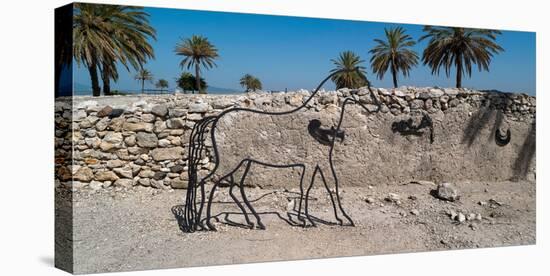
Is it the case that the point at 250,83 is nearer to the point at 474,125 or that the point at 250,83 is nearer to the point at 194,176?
the point at 194,176

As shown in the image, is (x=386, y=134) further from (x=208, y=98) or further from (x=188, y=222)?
(x=188, y=222)

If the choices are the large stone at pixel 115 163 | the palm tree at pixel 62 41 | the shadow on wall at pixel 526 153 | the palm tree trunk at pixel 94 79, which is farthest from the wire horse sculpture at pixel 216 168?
the shadow on wall at pixel 526 153

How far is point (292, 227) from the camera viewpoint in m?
6.75

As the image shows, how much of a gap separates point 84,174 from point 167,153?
3.86ft

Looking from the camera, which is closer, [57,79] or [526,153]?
[57,79]

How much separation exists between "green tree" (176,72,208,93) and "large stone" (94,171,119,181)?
1344mm

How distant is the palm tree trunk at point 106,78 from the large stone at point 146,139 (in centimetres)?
86

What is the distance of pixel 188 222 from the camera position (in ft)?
21.1

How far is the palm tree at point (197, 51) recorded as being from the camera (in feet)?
20.6

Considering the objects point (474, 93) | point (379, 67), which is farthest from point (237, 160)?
point (474, 93)

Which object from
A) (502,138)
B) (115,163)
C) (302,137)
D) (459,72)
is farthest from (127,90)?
(502,138)

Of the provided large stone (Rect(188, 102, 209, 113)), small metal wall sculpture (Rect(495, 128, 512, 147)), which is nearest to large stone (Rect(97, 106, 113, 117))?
large stone (Rect(188, 102, 209, 113))

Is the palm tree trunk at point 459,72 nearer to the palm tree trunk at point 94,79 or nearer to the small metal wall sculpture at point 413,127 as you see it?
the small metal wall sculpture at point 413,127

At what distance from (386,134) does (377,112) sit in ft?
1.16
